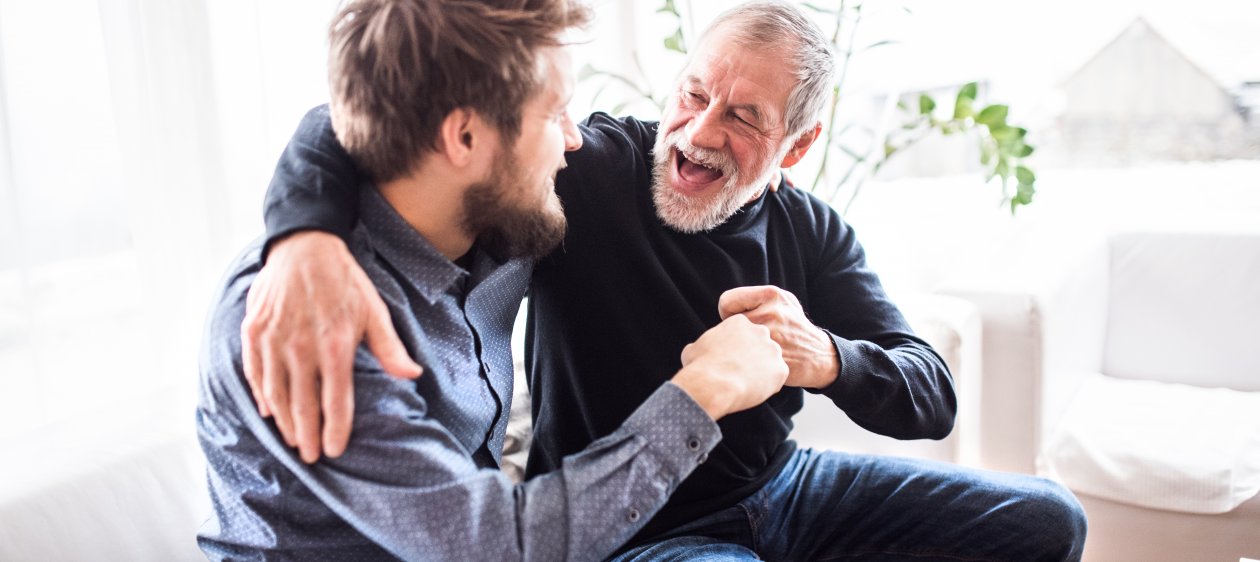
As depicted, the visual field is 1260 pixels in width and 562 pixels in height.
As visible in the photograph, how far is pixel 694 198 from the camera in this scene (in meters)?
1.45

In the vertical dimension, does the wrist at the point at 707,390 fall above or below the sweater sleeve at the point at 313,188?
below

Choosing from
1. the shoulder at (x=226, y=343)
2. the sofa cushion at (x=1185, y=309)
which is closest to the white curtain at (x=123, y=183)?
the shoulder at (x=226, y=343)

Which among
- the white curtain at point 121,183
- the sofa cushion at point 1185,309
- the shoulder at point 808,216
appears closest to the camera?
the white curtain at point 121,183

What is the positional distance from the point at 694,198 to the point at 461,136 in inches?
20.2

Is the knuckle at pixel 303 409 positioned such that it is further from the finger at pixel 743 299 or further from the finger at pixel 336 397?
the finger at pixel 743 299

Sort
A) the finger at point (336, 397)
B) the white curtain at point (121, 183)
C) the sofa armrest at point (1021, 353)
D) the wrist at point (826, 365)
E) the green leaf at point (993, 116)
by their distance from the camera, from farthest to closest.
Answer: the green leaf at point (993, 116) < the sofa armrest at point (1021, 353) < the wrist at point (826, 365) < the white curtain at point (121, 183) < the finger at point (336, 397)

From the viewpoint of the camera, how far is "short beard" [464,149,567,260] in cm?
108

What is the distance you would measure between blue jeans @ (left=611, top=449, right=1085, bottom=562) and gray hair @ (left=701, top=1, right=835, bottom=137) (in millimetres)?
591

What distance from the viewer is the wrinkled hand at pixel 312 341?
0.87m

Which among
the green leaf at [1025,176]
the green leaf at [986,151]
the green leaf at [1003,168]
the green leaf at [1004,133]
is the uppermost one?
→ the green leaf at [1004,133]

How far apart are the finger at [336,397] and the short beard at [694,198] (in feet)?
2.29

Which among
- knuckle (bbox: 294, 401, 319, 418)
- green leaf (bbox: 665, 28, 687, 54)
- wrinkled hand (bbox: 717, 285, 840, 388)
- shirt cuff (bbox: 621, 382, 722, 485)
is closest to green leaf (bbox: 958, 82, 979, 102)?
green leaf (bbox: 665, 28, 687, 54)

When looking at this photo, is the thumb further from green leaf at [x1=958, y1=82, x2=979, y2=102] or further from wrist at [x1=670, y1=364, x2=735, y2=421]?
green leaf at [x1=958, y1=82, x2=979, y2=102]

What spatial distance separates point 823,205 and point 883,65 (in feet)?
5.48
